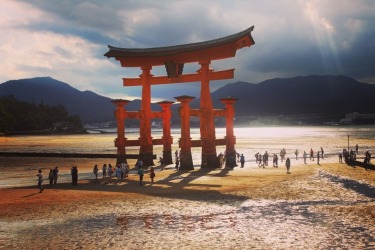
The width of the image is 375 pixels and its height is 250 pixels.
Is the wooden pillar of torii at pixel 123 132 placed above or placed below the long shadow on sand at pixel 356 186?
above

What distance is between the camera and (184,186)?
23672 millimetres

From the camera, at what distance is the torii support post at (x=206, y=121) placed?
32.6 m

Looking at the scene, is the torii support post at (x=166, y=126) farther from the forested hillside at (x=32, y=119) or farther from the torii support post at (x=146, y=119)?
the forested hillside at (x=32, y=119)

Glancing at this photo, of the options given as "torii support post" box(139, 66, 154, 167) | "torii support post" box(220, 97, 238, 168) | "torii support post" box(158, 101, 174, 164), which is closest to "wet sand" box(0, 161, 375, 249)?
"torii support post" box(220, 97, 238, 168)

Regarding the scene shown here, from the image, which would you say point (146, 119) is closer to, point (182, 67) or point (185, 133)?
point (185, 133)

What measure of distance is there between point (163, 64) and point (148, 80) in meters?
2.41

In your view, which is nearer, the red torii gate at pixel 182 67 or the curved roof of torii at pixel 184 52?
the curved roof of torii at pixel 184 52

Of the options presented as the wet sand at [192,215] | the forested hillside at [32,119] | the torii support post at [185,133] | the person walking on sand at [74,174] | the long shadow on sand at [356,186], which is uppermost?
the forested hillside at [32,119]

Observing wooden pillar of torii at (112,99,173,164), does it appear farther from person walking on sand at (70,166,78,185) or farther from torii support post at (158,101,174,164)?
person walking on sand at (70,166,78,185)

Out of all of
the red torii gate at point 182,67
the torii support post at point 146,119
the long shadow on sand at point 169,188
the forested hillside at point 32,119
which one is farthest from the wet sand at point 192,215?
the forested hillside at point 32,119

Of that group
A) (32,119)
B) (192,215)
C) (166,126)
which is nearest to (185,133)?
(166,126)

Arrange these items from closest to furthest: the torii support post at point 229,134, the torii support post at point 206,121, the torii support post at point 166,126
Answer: the torii support post at point 206,121
the torii support post at point 229,134
the torii support post at point 166,126

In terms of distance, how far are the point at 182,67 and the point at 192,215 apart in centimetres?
2062

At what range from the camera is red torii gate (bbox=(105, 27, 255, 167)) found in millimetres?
30766
